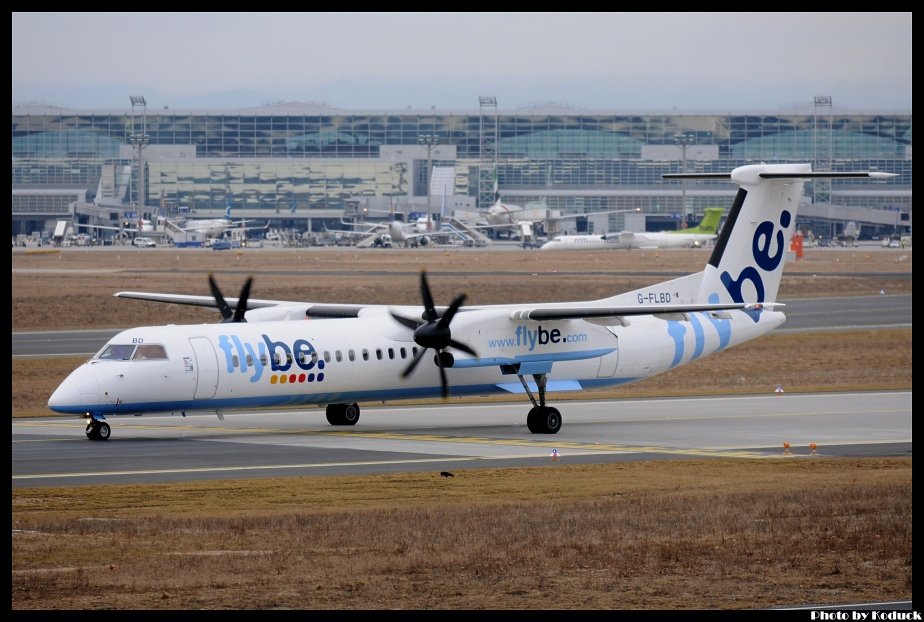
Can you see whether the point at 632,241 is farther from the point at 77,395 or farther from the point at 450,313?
the point at 77,395

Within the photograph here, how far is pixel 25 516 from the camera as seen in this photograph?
2264cm

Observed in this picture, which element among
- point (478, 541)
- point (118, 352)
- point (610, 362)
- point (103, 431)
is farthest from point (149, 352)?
point (478, 541)

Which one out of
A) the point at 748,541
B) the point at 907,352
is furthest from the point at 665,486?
the point at 907,352

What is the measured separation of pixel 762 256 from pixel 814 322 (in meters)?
30.9

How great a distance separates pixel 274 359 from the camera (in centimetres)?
3316

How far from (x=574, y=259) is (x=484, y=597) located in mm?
117224

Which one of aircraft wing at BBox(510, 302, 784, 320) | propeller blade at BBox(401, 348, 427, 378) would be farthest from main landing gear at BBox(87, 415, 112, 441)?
aircraft wing at BBox(510, 302, 784, 320)

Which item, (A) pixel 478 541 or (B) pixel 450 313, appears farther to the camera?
(B) pixel 450 313

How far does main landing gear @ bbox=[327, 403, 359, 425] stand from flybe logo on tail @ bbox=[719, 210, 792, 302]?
11092 millimetres

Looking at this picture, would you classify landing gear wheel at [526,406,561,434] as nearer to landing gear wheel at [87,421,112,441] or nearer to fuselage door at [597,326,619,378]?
fuselage door at [597,326,619,378]

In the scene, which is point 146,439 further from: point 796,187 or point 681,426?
point 796,187

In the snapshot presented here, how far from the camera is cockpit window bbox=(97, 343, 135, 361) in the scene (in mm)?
31656

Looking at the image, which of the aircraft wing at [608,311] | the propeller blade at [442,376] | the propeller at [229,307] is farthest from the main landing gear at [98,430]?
the aircraft wing at [608,311]
